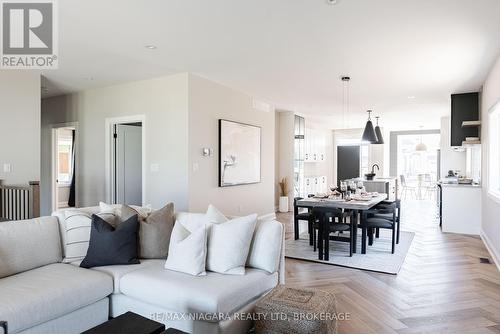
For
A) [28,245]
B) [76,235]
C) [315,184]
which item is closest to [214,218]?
[76,235]

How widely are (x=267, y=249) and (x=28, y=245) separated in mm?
1807

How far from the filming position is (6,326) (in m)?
1.76

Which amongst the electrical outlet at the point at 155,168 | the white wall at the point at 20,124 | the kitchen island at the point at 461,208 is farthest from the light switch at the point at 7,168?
the kitchen island at the point at 461,208

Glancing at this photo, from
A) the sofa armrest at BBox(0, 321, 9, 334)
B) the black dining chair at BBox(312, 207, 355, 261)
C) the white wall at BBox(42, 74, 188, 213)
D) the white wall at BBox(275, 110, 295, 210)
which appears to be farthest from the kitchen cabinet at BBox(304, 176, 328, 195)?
the sofa armrest at BBox(0, 321, 9, 334)

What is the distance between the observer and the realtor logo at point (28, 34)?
9.37 feet

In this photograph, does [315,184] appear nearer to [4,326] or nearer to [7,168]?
[7,168]

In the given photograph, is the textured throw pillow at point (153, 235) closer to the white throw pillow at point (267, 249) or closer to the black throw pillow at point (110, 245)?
the black throw pillow at point (110, 245)

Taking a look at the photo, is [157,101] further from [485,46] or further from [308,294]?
[485,46]

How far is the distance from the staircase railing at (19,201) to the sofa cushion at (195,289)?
8.51ft

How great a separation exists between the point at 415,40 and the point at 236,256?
2.95 meters

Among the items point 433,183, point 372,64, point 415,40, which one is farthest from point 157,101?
point 433,183

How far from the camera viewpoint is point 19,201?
4305 mm

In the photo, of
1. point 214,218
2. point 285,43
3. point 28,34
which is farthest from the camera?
point 285,43

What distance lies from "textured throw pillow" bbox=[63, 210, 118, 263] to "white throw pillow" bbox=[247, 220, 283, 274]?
1246 millimetres
